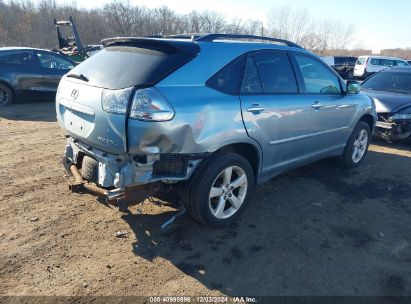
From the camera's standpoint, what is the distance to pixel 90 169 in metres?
3.25

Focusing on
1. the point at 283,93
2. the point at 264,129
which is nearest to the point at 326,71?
the point at 283,93

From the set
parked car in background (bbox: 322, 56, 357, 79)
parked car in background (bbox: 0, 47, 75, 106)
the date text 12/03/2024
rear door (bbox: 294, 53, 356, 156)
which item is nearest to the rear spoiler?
rear door (bbox: 294, 53, 356, 156)

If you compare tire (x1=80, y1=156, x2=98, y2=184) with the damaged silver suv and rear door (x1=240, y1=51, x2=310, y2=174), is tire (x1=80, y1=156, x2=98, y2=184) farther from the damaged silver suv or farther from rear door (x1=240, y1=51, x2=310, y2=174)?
rear door (x1=240, y1=51, x2=310, y2=174)

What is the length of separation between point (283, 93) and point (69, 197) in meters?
2.72

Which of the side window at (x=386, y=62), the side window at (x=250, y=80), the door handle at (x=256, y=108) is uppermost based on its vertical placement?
the side window at (x=250, y=80)

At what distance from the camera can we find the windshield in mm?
7746

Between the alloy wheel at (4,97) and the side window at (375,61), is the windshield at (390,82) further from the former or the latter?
the side window at (375,61)

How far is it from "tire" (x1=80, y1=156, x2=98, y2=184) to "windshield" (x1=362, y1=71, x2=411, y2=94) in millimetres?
6959

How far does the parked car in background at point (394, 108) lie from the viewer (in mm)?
6711

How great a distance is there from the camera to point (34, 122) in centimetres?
789

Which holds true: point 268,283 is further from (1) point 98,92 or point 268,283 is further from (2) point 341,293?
(1) point 98,92

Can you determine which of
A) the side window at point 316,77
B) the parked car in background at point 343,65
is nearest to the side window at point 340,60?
the parked car in background at point 343,65

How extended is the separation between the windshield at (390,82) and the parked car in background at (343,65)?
18.5 meters

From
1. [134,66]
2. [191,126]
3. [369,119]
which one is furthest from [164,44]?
[369,119]
